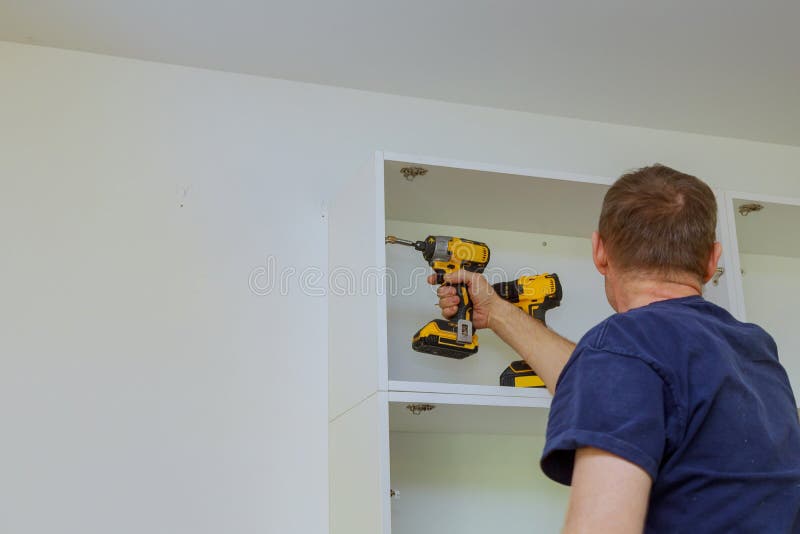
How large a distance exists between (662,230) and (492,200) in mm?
952

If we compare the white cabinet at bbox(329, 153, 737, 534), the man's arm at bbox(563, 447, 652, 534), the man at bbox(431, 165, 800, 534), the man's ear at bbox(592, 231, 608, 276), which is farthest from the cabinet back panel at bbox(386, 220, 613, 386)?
the man's arm at bbox(563, 447, 652, 534)

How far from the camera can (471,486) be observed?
2098 mm

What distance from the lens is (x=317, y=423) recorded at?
2002mm

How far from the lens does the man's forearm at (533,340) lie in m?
1.70

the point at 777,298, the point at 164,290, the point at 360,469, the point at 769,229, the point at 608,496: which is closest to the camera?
the point at 608,496

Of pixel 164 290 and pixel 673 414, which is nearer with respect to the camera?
pixel 673 414

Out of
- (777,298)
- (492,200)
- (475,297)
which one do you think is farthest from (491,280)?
(777,298)

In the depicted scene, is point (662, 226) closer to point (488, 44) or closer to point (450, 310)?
point (450, 310)

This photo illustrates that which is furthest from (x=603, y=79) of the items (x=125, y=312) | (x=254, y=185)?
(x=125, y=312)

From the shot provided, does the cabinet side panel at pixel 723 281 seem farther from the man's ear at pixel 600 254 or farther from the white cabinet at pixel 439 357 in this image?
the man's ear at pixel 600 254

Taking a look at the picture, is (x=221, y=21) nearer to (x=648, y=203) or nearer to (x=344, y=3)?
(x=344, y=3)

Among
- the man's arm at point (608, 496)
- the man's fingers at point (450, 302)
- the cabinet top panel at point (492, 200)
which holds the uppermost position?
Answer: the cabinet top panel at point (492, 200)

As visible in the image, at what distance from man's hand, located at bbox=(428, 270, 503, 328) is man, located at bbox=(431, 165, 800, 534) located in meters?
0.68

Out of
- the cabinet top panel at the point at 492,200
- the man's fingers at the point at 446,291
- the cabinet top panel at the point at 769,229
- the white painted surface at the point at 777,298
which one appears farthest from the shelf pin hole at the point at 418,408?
the white painted surface at the point at 777,298
